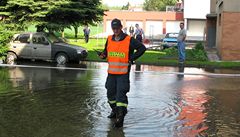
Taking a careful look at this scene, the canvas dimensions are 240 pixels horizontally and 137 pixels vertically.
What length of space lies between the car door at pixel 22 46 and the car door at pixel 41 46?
0.86 feet

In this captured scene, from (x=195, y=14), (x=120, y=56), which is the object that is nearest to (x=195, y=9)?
(x=195, y=14)

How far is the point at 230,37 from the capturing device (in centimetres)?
2502

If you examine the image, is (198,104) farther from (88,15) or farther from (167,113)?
(88,15)

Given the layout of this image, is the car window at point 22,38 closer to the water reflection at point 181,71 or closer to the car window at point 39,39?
the car window at point 39,39

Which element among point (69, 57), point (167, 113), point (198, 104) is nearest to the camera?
point (167, 113)

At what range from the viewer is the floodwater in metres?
7.93

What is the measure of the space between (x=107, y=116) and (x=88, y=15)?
18.2 meters

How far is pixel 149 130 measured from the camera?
796 cm

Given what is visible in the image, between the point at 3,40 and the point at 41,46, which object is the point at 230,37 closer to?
the point at 41,46

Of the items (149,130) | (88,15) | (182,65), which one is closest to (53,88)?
(149,130)

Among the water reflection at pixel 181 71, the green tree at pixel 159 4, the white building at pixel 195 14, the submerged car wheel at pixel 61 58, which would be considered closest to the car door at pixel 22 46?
the submerged car wheel at pixel 61 58

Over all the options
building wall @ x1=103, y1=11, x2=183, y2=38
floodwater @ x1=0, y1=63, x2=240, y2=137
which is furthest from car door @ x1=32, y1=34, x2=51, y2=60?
building wall @ x1=103, y1=11, x2=183, y2=38

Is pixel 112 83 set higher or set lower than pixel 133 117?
higher

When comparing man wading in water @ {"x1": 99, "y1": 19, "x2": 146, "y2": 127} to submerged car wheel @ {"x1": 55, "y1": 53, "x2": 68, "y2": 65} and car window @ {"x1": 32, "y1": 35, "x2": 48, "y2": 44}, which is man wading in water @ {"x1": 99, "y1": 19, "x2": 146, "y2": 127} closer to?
submerged car wheel @ {"x1": 55, "y1": 53, "x2": 68, "y2": 65}
